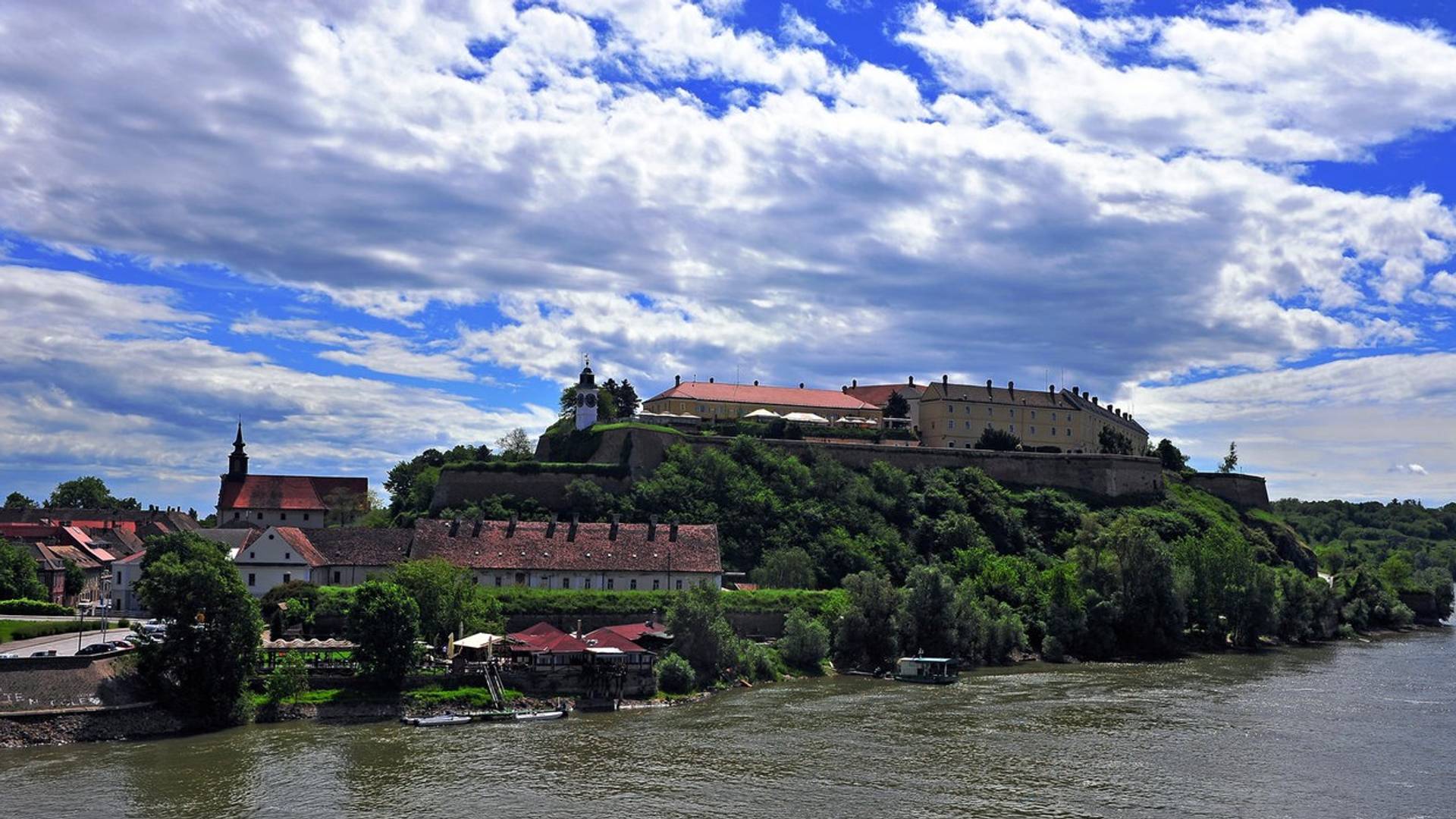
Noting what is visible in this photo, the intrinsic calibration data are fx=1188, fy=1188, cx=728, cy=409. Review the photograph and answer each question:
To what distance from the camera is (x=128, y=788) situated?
33.0 meters

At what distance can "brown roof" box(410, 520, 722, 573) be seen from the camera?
208 feet

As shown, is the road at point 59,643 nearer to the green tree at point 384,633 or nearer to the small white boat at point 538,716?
the green tree at point 384,633

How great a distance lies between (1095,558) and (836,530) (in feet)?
55.1

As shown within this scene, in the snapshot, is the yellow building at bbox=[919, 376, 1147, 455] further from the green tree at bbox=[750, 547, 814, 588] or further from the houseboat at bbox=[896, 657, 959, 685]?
the houseboat at bbox=[896, 657, 959, 685]

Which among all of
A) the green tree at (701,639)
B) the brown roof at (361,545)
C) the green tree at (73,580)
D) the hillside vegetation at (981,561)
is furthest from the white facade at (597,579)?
the green tree at (73,580)

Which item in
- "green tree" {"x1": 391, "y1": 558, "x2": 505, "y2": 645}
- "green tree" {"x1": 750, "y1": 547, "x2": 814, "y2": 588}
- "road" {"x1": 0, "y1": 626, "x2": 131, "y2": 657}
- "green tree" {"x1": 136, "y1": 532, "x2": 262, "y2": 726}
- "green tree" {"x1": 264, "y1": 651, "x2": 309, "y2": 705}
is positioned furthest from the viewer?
"green tree" {"x1": 750, "y1": 547, "x2": 814, "y2": 588}

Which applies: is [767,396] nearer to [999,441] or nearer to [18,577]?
[999,441]

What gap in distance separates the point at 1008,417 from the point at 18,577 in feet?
270

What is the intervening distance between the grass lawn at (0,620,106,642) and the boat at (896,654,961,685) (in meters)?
33.9

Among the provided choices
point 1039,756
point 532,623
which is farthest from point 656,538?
point 1039,756

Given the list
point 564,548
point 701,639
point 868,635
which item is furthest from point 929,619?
point 564,548

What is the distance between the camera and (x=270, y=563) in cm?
6109

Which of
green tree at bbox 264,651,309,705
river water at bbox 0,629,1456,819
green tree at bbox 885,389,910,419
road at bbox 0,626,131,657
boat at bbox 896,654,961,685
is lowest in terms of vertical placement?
river water at bbox 0,629,1456,819

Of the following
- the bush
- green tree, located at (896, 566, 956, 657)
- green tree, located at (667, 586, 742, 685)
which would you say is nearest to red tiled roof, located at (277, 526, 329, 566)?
green tree, located at (667, 586, 742, 685)
